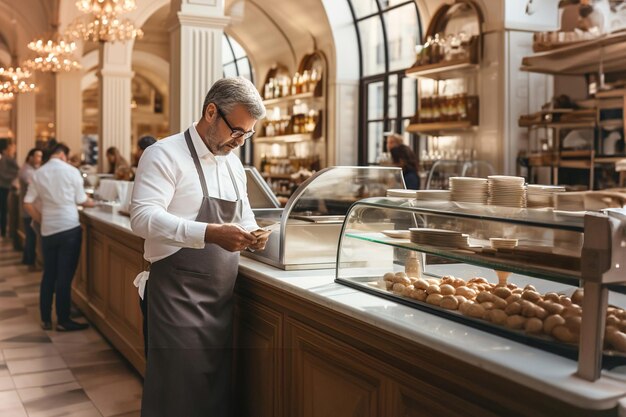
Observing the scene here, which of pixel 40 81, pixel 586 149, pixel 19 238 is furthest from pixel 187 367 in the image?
pixel 40 81

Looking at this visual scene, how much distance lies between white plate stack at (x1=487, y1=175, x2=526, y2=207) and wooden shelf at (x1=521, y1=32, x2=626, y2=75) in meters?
3.36

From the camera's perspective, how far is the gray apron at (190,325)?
2752mm

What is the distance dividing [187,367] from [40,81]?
20757mm

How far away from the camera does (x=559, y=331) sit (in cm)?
183

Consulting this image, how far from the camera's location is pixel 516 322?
6.45 feet

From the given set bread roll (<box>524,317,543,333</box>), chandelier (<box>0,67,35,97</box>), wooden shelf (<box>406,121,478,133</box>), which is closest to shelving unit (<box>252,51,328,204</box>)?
wooden shelf (<box>406,121,478,133</box>)

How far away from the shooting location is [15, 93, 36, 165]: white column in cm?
1859

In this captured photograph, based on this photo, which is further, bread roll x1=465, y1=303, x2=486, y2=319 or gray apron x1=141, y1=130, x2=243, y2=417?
gray apron x1=141, y1=130, x2=243, y2=417

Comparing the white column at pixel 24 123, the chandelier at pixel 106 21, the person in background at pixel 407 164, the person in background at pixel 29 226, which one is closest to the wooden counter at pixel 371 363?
the person in background at pixel 407 164

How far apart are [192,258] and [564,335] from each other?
1.49 m

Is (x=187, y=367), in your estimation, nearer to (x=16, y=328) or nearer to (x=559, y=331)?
(x=559, y=331)

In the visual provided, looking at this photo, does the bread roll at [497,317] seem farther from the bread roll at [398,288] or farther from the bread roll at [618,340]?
the bread roll at [398,288]

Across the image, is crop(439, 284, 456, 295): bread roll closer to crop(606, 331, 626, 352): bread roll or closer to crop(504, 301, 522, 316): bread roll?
crop(504, 301, 522, 316): bread roll

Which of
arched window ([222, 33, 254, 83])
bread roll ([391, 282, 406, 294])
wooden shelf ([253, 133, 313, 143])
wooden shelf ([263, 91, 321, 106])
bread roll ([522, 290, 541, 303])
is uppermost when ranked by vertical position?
arched window ([222, 33, 254, 83])
